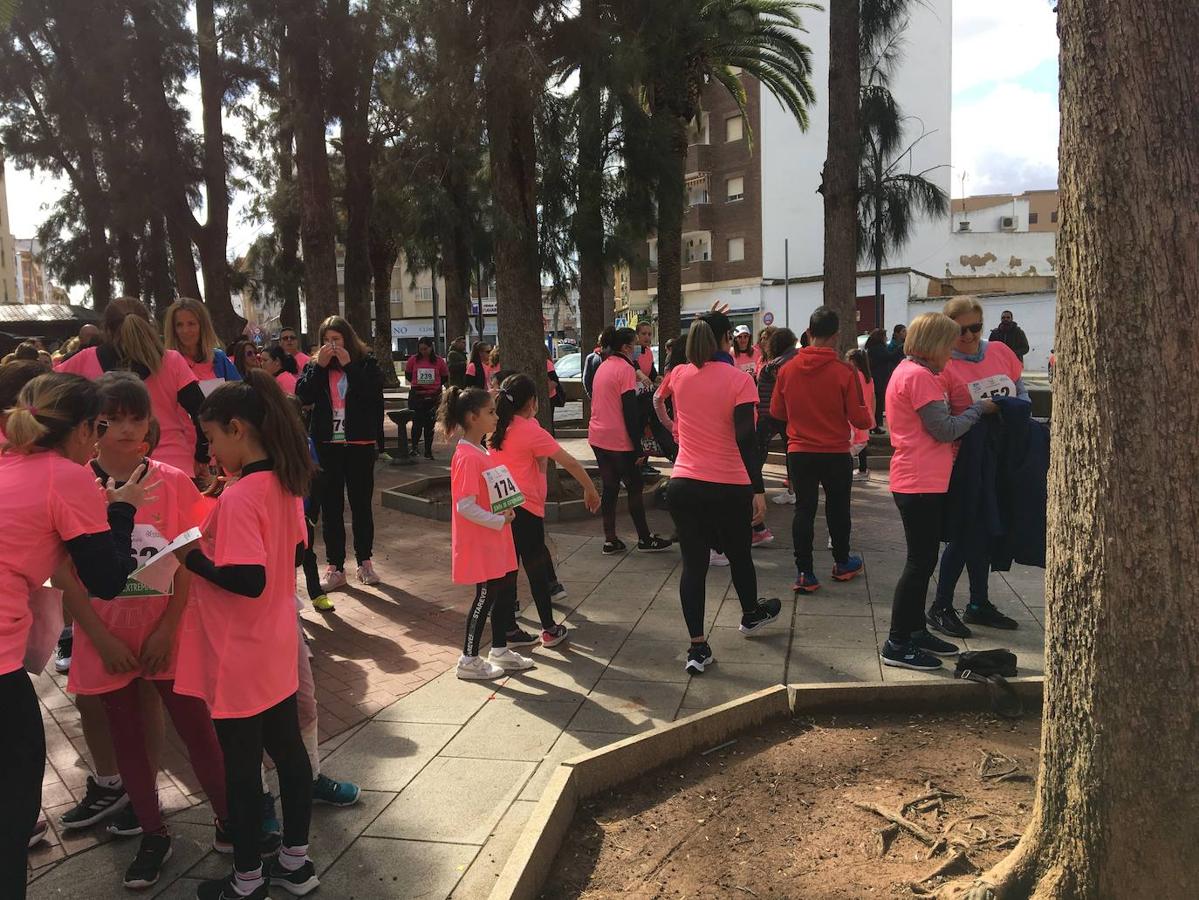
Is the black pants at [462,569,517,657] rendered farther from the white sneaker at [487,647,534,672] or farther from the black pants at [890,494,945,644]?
the black pants at [890,494,945,644]

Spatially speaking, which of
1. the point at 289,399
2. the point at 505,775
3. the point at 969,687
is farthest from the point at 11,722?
the point at 969,687

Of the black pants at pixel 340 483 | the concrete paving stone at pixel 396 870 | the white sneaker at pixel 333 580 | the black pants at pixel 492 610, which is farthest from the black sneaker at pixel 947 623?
the white sneaker at pixel 333 580

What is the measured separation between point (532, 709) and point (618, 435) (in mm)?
3421

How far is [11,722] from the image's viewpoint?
2428 mm

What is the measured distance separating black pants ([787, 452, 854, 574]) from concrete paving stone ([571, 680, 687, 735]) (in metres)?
1.80

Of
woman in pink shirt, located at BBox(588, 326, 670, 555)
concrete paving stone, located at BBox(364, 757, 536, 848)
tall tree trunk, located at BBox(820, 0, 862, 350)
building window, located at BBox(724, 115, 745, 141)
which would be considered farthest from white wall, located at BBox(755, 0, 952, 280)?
concrete paving stone, located at BBox(364, 757, 536, 848)

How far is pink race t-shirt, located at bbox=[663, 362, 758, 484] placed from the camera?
4.80m

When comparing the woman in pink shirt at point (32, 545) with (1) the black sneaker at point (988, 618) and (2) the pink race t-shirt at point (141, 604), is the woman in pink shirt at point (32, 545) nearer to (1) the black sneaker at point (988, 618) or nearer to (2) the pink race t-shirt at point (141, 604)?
(2) the pink race t-shirt at point (141, 604)

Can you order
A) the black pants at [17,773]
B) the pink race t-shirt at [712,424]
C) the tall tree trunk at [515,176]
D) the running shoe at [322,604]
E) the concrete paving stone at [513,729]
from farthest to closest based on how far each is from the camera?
1. the tall tree trunk at [515,176]
2. the running shoe at [322,604]
3. the pink race t-shirt at [712,424]
4. the concrete paving stone at [513,729]
5. the black pants at [17,773]

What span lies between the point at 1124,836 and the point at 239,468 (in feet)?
8.89

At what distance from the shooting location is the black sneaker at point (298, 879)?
293 centimetres

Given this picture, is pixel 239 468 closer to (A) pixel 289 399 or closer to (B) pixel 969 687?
(A) pixel 289 399

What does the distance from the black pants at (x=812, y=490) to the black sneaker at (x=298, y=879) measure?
4.02 metres

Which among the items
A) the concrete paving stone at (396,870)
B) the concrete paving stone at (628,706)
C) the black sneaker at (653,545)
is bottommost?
the concrete paving stone at (396,870)
